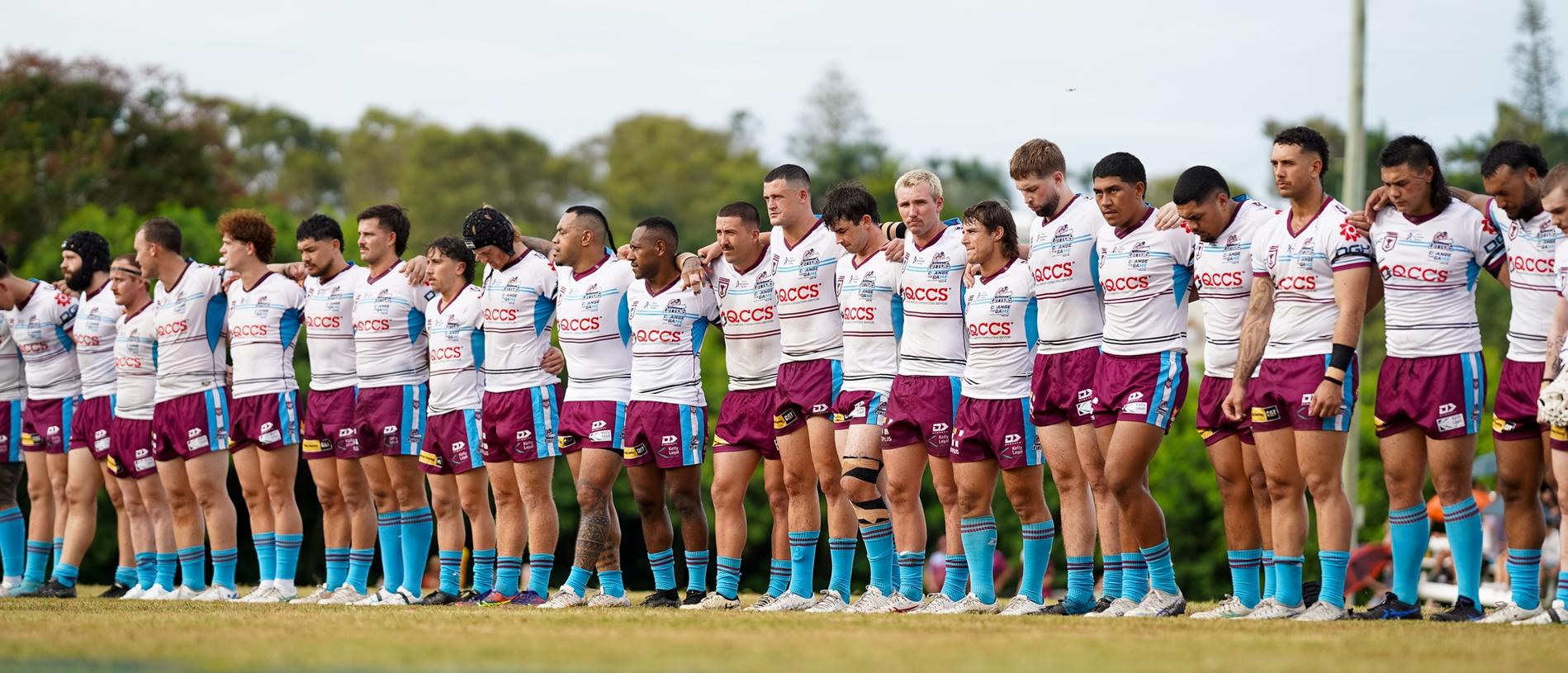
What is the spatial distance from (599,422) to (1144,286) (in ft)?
13.2

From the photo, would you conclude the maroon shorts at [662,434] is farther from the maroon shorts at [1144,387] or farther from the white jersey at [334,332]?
the maroon shorts at [1144,387]

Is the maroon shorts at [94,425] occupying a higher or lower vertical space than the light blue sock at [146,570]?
higher

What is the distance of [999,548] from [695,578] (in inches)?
1059

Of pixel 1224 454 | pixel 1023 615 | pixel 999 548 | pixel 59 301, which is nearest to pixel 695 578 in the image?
pixel 1023 615

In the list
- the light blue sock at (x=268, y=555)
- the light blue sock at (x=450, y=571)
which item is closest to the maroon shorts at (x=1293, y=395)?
the light blue sock at (x=450, y=571)

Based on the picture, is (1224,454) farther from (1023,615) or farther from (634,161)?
(634,161)

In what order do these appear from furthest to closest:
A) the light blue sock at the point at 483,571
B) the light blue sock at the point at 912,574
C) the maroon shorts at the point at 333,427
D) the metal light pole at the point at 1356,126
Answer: the metal light pole at the point at 1356,126 < the maroon shorts at the point at 333,427 < the light blue sock at the point at 483,571 < the light blue sock at the point at 912,574

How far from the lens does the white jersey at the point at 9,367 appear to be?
15570mm

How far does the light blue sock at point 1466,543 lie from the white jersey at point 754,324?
4537mm

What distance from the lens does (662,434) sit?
1234 cm

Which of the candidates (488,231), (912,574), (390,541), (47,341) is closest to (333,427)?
(390,541)

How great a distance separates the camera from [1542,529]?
10.2 m

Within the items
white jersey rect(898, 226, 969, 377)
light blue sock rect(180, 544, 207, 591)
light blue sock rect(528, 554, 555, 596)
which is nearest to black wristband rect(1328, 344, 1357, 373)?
white jersey rect(898, 226, 969, 377)

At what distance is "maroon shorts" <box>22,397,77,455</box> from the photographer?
15.3 metres
